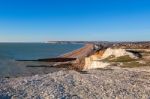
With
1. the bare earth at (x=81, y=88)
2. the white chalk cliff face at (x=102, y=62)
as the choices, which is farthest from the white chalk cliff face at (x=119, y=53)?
the bare earth at (x=81, y=88)

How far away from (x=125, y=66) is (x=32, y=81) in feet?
51.5

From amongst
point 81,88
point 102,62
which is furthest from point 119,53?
point 81,88

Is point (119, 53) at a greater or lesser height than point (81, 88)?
greater

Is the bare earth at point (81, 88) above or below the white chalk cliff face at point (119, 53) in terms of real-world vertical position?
below

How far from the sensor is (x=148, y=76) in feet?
103

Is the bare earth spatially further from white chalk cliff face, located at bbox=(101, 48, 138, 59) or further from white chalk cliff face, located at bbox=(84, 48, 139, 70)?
white chalk cliff face, located at bbox=(101, 48, 138, 59)

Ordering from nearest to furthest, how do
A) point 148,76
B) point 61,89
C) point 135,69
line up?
point 61,89, point 148,76, point 135,69

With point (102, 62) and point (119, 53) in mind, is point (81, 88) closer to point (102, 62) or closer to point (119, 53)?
point (102, 62)

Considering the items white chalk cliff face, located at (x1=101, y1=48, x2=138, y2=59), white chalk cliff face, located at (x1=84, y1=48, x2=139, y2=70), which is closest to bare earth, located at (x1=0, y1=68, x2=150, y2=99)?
white chalk cliff face, located at (x1=84, y1=48, x2=139, y2=70)

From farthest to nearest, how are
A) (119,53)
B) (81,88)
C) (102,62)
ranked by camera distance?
(119,53), (102,62), (81,88)

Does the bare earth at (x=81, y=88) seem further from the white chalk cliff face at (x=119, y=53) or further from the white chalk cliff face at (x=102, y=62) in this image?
the white chalk cliff face at (x=119, y=53)

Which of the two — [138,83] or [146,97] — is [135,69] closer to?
[138,83]

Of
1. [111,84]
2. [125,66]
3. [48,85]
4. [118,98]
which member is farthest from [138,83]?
[125,66]

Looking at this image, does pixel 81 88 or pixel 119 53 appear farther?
pixel 119 53
